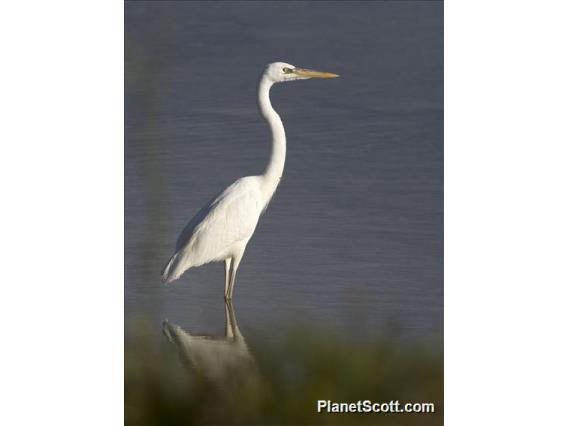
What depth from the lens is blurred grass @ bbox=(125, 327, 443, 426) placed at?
15.8 feet

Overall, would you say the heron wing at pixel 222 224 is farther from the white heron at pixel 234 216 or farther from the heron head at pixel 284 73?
the heron head at pixel 284 73

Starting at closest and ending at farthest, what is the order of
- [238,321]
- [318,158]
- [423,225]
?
1. [238,321]
2. [423,225]
3. [318,158]

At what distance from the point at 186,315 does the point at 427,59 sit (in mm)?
2024

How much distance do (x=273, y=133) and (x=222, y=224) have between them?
1.54 feet

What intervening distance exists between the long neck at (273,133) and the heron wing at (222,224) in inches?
4.6

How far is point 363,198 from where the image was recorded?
19.5 ft

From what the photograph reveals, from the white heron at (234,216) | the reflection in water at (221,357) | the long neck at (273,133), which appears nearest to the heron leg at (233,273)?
the white heron at (234,216)

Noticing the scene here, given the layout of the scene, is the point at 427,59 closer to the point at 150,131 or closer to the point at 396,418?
the point at 150,131

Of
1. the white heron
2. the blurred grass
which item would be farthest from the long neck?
the blurred grass

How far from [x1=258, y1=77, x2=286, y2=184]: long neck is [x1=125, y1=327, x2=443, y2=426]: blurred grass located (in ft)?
2.49

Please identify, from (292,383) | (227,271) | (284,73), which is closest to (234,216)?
(227,271)

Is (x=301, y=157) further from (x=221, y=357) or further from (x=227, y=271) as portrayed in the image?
(x=221, y=357)

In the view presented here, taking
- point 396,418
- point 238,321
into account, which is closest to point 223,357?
point 238,321

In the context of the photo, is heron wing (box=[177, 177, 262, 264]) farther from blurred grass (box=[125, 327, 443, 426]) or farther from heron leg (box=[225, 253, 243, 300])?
blurred grass (box=[125, 327, 443, 426])
